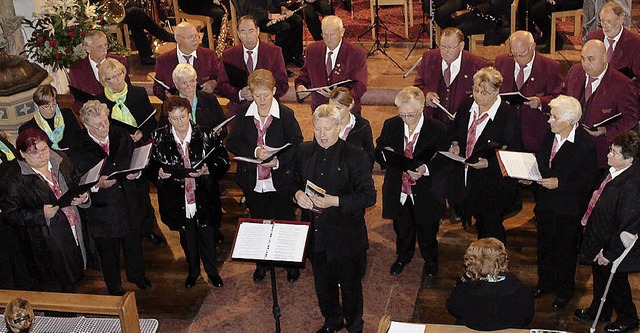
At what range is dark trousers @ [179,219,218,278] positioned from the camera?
689 centimetres

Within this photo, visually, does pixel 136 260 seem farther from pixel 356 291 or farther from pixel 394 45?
pixel 394 45

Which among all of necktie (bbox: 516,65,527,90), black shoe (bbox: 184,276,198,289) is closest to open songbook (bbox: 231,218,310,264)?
black shoe (bbox: 184,276,198,289)

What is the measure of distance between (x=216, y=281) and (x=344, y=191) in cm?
172

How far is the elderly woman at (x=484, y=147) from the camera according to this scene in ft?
21.4

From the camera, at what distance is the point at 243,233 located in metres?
5.74

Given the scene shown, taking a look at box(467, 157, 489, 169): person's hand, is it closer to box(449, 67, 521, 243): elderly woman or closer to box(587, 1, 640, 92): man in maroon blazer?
box(449, 67, 521, 243): elderly woman

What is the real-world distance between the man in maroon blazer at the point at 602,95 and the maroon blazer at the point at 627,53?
2.72 ft

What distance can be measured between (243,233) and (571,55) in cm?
588

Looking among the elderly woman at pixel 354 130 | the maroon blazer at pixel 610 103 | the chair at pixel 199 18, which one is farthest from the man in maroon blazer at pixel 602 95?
the chair at pixel 199 18

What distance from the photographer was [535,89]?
734 centimetres

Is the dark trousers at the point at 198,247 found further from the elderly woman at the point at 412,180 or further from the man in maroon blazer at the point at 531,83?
the man in maroon blazer at the point at 531,83

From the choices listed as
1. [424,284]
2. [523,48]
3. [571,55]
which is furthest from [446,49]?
[571,55]

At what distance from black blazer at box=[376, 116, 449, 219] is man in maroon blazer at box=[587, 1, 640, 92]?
1.97 metres

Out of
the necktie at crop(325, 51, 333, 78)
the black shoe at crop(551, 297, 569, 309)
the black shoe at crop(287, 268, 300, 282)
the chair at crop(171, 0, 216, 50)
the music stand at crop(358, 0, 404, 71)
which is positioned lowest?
the black shoe at crop(287, 268, 300, 282)
